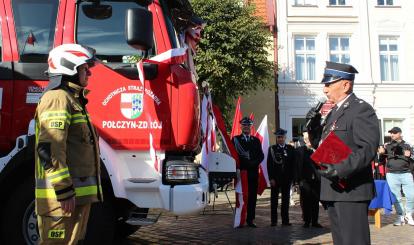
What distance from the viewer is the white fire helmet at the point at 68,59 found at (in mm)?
3645

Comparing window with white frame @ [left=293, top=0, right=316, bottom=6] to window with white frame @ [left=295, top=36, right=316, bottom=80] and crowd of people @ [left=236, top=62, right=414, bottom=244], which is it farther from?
crowd of people @ [left=236, top=62, right=414, bottom=244]

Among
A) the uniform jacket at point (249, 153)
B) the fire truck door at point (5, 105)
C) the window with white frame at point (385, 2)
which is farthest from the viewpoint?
the window with white frame at point (385, 2)

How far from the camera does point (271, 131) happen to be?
22.2m

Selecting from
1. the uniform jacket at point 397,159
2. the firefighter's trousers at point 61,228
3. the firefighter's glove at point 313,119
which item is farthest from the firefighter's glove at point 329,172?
the uniform jacket at point 397,159

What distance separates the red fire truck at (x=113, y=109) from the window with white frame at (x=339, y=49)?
19.2m

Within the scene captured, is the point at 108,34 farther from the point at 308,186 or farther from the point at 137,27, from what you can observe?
the point at 308,186

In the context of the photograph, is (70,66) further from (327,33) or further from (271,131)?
(327,33)

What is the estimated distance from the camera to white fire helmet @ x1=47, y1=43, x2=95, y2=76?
3645 millimetres

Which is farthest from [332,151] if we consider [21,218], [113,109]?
[21,218]

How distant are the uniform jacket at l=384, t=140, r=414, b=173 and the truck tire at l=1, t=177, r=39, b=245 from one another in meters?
7.25

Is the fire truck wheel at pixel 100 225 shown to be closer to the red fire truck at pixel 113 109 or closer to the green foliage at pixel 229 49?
the red fire truck at pixel 113 109

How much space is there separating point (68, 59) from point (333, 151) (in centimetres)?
219

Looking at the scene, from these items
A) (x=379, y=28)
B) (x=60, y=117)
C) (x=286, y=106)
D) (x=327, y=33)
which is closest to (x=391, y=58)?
(x=379, y=28)

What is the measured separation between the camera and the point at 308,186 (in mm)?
8867
